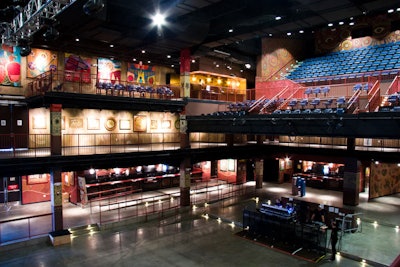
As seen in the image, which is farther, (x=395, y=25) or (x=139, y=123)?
(x=395, y=25)

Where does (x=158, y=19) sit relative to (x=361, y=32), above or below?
below

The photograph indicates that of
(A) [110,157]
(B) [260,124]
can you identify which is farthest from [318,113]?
(A) [110,157]

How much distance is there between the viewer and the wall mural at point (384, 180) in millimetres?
22000

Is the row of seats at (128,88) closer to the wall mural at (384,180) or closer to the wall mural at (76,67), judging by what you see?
the wall mural at (76,67)

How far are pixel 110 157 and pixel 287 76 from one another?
18.8 meters

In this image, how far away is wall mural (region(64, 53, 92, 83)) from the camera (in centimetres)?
2089

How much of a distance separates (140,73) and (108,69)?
282 cm

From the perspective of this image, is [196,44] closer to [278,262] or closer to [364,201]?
[278,262]

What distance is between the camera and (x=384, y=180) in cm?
2311

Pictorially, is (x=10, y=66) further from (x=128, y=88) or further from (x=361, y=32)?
(x=361, y=32)

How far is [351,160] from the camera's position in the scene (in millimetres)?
20906

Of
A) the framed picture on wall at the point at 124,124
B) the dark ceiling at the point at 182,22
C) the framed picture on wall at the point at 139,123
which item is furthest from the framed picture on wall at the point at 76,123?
the dark ceiling at the point at 182,22

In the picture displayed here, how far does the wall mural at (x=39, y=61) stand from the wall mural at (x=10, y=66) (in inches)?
24.0

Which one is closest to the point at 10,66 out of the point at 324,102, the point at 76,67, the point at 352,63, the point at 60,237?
the point at 76,67
